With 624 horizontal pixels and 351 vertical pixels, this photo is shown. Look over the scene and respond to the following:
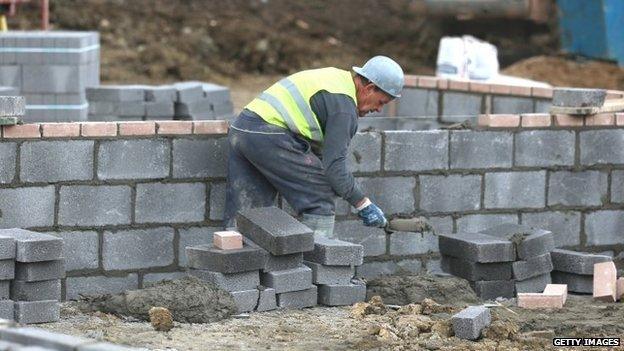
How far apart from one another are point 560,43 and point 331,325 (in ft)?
40.4

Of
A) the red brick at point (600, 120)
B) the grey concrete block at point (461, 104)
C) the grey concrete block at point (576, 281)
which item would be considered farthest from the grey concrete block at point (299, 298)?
the grey concrete block at point (461, 104)

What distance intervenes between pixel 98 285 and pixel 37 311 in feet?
2.38

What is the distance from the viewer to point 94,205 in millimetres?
7344

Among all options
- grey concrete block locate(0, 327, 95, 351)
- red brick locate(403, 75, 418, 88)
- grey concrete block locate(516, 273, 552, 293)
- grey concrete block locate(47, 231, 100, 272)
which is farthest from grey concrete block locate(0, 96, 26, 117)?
red brick locate(403, 75, 418, 88)

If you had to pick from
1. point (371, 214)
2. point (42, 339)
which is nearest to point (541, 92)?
point (371, 214)

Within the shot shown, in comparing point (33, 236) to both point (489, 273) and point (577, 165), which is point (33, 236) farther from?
point (577, 165)

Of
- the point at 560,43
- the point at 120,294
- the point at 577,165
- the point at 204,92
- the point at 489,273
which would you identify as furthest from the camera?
the point at 560,43

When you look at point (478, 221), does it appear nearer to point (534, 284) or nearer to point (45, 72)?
point (534, 284)

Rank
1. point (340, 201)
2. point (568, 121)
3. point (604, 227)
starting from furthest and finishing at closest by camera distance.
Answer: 1. point (604, 227)
2. point (568, 121)
3. point (340, 201)

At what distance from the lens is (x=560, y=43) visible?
18547mm

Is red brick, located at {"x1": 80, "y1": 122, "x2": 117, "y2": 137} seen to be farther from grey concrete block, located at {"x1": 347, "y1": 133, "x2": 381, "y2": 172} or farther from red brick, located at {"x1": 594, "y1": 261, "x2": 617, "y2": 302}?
red brick, located at {"x1": 594, "y1": 261, "x2": 617, "y2": 302}

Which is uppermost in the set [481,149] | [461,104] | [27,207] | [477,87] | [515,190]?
[477,87]

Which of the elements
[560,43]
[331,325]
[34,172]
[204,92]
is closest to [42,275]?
[34,172]

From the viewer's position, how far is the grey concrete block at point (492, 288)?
25.1 ft
